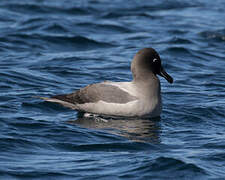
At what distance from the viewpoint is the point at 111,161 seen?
28.3ft

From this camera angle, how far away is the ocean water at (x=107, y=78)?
852cm

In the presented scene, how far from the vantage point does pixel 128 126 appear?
10797 mm

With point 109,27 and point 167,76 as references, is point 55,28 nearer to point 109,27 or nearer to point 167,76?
point 109,27

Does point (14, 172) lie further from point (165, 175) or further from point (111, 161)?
point (165, 175)

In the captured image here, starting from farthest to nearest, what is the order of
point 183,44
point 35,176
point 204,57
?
point 183,44
point 204,57
point 35,176

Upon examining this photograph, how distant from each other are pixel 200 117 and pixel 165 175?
145 inches

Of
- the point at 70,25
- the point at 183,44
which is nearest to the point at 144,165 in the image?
the point at 183,44

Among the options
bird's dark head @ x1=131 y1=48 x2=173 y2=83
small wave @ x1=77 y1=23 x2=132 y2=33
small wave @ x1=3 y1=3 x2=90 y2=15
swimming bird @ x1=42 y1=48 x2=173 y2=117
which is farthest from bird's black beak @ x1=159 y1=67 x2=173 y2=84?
small wave @ x1=3 y1=3 x2=90 y2=15

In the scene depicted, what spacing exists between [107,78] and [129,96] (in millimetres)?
4164

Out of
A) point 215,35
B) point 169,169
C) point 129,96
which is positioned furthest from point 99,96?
point 215,35

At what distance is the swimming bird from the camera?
11.4 meters

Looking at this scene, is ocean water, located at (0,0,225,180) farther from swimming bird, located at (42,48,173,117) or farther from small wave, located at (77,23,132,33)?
swimming bird, located at (42,48,173,117)

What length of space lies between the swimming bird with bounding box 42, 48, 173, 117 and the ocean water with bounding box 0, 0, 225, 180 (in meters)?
0.24

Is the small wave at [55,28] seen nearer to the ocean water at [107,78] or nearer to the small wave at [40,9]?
the ocean water at [107,78]
